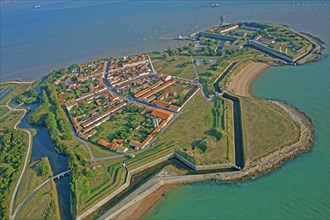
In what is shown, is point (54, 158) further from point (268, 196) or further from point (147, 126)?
point (268, 196)

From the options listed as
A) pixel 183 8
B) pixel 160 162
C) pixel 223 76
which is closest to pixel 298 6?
pixel 183 8

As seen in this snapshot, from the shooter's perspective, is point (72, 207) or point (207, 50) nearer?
point (72, 207)

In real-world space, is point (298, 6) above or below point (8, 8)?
below

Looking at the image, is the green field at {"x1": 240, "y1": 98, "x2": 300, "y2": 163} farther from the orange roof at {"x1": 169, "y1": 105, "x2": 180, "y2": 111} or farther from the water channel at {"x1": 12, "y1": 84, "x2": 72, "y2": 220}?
the water channel at {"x1": 12, "y1": 84, "x2": 72, "y2": 220}

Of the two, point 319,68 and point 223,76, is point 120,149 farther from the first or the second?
point 319,68

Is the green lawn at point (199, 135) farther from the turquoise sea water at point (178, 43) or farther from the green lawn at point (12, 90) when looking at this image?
the green lawn at point (12, 90)

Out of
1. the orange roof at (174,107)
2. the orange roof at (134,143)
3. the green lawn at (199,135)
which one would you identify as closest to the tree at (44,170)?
the orange roof at (134,143)
